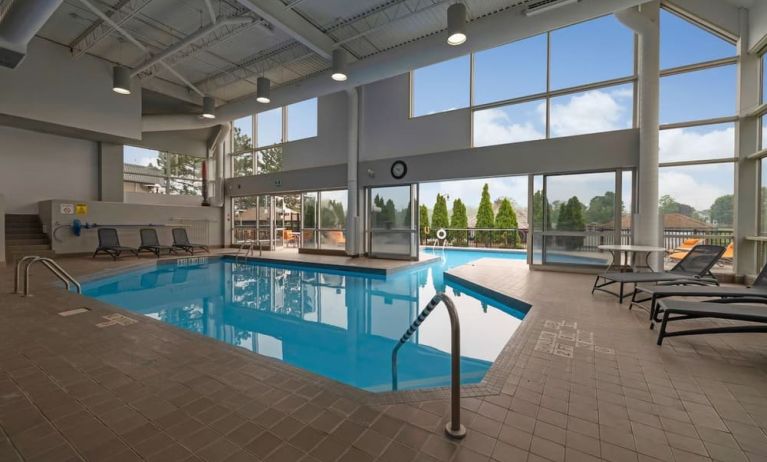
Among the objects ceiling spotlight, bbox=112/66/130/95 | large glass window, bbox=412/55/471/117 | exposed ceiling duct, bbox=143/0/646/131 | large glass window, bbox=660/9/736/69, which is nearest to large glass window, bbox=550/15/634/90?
large glass window, bbox=660/9/736/69

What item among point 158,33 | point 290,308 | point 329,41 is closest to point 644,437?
point 290,308

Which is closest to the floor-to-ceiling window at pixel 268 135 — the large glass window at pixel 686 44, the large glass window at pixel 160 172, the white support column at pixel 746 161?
the large glass window at pixel 160 172

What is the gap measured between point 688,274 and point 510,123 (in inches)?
172

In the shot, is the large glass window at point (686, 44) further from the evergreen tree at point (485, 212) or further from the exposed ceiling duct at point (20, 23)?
the exposed ceiling duct at point (20, 23)

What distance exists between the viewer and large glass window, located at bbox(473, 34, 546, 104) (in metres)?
7.14

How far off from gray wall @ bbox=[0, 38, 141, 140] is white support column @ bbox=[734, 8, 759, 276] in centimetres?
1358

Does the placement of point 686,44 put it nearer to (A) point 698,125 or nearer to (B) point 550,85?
(A) point 698,125

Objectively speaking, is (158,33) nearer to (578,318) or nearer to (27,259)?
(27,259)

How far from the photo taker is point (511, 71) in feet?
24.3

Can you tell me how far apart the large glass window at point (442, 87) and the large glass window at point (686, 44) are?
3677 millimetres

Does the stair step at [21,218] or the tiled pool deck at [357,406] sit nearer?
the tiled pool deck at [357,406]

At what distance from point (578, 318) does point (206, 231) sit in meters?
12.3

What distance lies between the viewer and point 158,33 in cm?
755

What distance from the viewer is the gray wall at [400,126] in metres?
7.90
